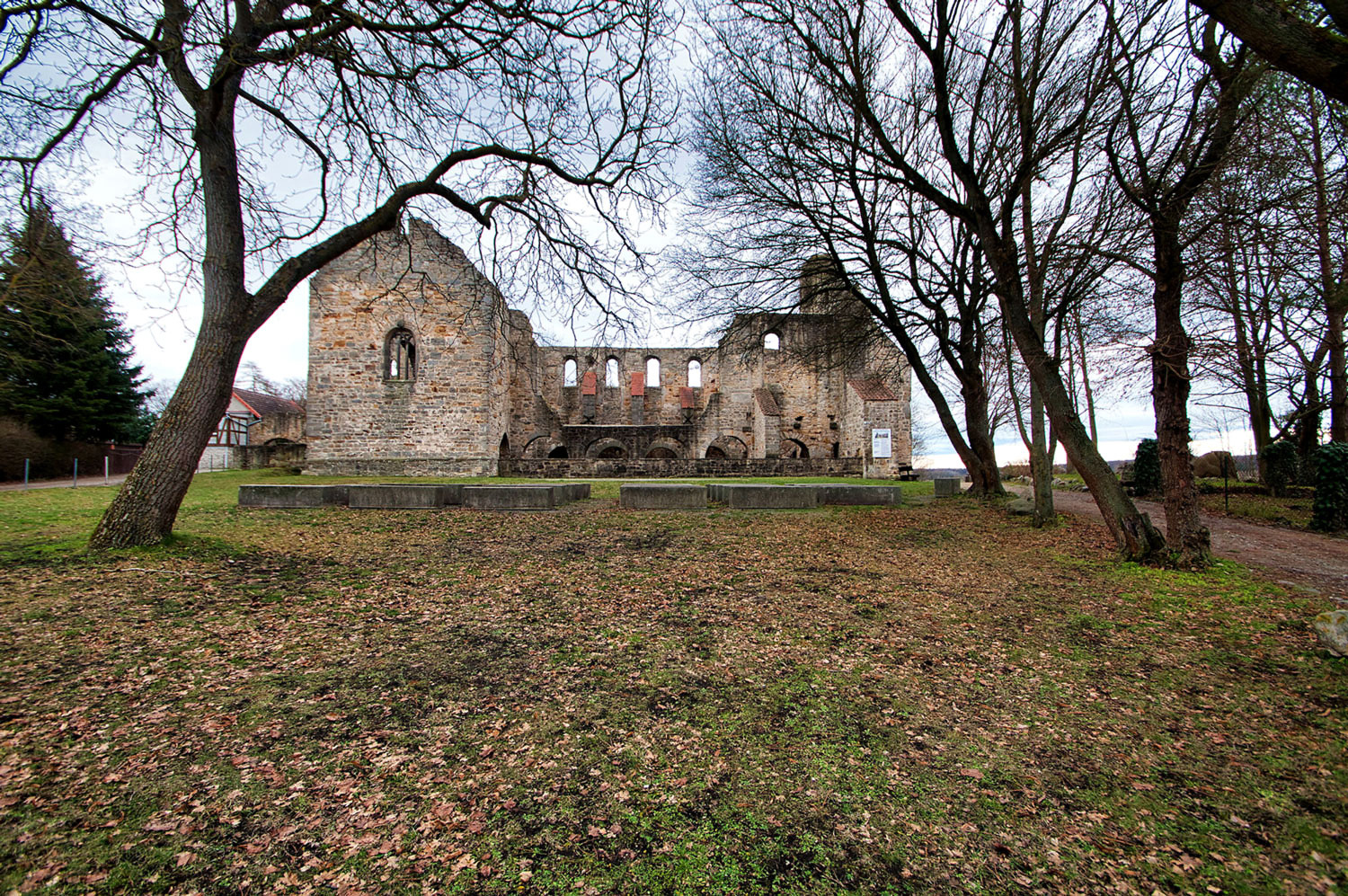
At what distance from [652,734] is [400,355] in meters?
19.9

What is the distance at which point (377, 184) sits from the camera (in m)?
7.05

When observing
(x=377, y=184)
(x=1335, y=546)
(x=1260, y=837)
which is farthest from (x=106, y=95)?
(x=1335, y=546)

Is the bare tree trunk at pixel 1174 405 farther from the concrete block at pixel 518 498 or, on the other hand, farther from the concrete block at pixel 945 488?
the concrete block at pixel 518 498

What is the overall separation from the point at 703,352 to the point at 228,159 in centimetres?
2412

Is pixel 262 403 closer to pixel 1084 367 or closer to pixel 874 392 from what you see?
pixel 874 392

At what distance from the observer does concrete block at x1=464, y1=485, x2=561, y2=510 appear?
32.7ft

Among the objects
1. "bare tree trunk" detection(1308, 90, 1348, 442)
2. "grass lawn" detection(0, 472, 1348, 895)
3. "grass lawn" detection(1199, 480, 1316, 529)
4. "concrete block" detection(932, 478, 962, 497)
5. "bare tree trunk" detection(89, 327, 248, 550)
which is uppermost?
"bare tree trunk" detection(1308, 90, 1348, 442)

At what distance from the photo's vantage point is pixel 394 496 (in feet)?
32.7

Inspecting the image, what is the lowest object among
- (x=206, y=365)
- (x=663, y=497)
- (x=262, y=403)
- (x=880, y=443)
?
(x=663, y=497)

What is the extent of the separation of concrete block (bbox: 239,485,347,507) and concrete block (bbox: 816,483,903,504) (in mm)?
9438

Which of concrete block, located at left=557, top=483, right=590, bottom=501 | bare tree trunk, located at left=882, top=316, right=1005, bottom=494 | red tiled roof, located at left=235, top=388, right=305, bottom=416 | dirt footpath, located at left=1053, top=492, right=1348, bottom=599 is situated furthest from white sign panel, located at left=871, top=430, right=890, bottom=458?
red tiled roof, located at left=235, top=388, right=305, bottom=416

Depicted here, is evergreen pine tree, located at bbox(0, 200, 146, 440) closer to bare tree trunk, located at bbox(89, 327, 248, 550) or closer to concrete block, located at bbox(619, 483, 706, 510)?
bare tree trunk, located at bbox(89, 327, 248, 550)

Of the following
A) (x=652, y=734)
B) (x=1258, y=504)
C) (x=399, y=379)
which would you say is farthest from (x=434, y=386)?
(x=1258, y=504)

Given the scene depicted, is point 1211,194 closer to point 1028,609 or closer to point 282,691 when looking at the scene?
point 1028,609
